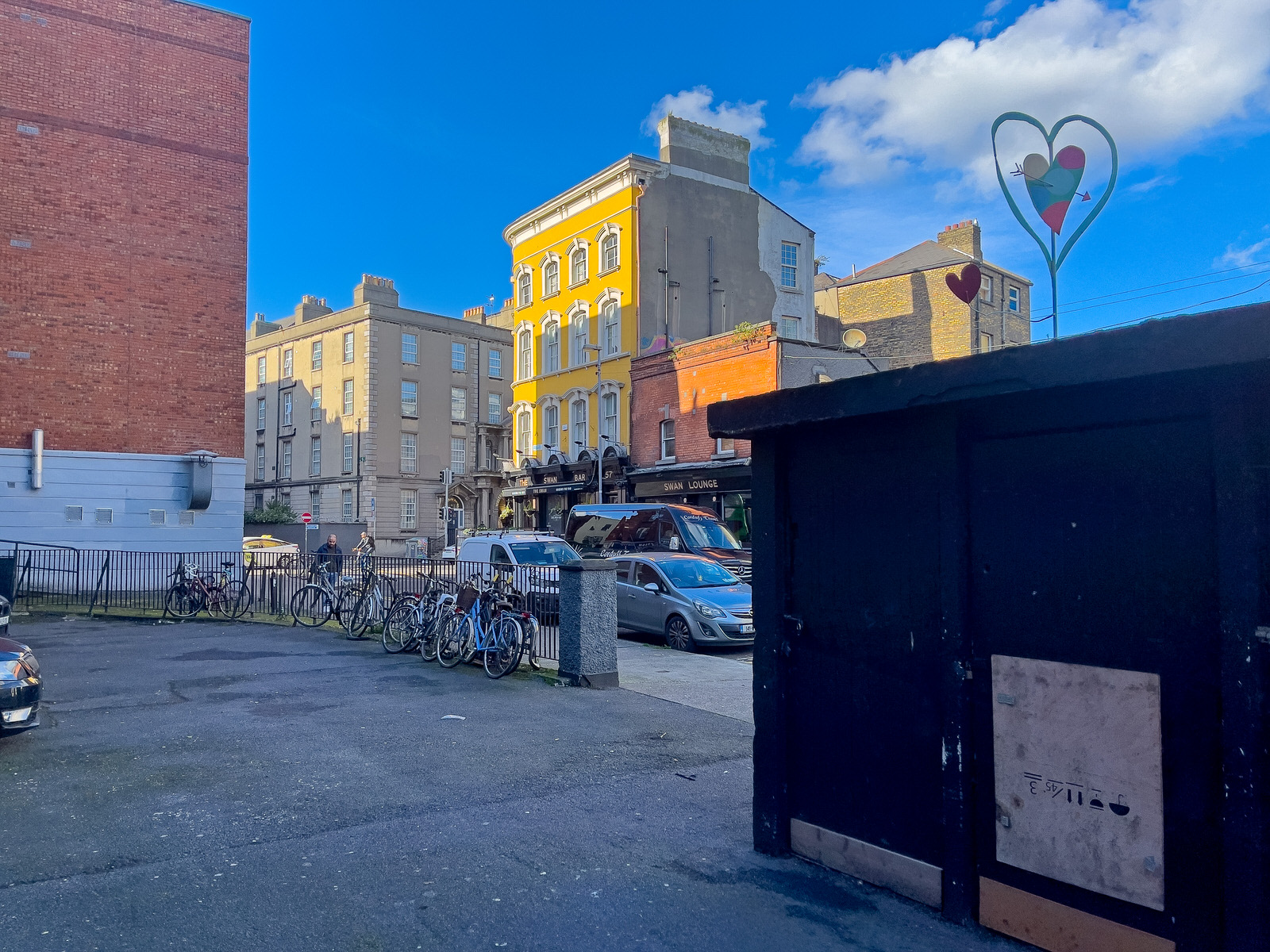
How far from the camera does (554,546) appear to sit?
1697cm

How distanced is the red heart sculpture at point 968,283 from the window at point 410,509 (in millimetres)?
52824

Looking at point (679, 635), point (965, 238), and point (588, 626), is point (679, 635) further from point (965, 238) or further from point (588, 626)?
point (965, 238)

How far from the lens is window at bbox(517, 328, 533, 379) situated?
44875 millimetres

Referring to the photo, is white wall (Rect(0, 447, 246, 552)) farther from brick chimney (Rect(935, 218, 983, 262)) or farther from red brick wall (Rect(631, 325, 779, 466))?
brick chimney (Rect(935, 218, 983, 262))

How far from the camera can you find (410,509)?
187 feet

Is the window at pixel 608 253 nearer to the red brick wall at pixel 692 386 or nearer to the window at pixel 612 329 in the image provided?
the window at pixel 612 329

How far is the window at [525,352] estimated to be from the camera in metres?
44.9

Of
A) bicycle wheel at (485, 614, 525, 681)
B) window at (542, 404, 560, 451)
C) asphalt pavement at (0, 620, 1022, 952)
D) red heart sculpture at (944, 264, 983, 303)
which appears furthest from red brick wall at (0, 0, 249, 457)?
red heart sculpture at (944, 264, 983, 303)

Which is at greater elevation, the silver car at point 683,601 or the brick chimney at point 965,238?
the brick chimney at point 965,238

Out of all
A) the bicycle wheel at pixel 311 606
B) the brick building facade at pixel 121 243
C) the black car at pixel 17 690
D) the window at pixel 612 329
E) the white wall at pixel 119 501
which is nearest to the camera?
the black car at pixel 17 690

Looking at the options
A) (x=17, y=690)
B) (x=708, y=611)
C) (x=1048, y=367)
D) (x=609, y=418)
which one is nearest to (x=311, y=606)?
(x=708, y=611)

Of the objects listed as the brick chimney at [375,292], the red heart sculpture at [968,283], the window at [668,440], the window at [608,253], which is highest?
the brick chimney at [375,292]

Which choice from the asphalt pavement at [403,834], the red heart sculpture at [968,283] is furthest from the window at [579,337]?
the red heart sculpture at [968,283]

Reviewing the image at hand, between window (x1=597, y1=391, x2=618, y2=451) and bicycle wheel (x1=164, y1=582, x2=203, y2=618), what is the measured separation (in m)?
21.6
